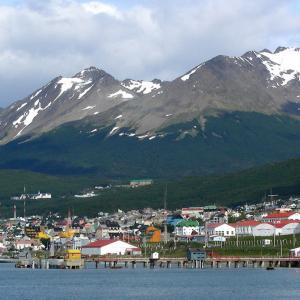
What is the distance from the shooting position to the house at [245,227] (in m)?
166

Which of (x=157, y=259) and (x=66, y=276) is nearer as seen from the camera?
(x=66, y=276)

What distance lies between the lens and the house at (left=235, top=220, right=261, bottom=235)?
166413mm

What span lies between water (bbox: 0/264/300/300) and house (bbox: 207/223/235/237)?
41483mm

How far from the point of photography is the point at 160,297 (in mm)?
87625

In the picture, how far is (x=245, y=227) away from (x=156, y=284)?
224 feet

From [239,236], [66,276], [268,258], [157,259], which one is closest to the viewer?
[66,276]

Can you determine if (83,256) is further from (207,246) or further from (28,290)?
(28,290)

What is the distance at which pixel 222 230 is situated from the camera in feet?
560

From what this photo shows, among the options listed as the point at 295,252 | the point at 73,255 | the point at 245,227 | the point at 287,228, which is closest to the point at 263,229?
the point at 287,228

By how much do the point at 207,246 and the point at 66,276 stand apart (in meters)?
36.6

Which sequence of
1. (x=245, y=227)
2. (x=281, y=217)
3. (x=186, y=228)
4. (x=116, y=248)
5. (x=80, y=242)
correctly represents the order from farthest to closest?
(x=186, y=228) < (x=80, y=242) < (x=281, y=217) < (x=245, y=227) < (x=116, y=248)

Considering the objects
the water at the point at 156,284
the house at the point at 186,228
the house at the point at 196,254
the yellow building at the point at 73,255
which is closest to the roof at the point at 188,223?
the house at the point at 186,228

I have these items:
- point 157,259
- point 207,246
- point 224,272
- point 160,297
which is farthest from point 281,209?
point 160,297

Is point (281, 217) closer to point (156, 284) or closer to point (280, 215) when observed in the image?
point (280, 215)
